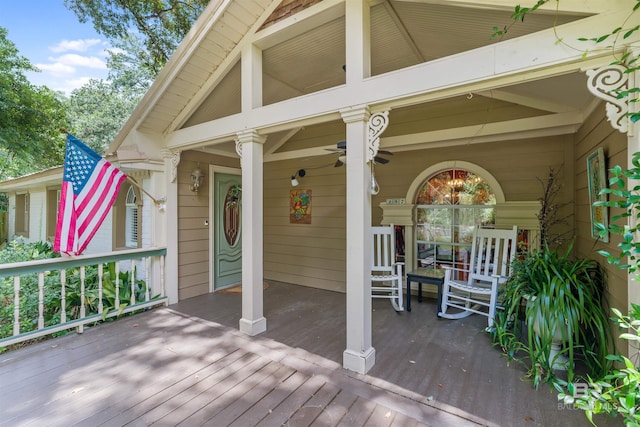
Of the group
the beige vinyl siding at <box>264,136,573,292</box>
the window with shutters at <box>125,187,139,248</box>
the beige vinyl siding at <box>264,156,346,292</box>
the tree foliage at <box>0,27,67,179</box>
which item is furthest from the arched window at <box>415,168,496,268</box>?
the tree foliage at <box>0,27,67,179</box>

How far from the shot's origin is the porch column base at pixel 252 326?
3092mm

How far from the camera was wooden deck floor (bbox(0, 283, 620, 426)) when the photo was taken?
6.23ft

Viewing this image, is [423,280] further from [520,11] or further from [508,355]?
[520,11]

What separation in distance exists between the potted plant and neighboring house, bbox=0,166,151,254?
16.0 ft

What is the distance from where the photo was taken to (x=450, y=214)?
4188 mm

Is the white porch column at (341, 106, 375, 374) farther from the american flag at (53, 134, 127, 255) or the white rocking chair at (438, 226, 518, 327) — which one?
the american flag at (53, 134, 127, 255)

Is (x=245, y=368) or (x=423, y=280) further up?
(x=423, y=280)

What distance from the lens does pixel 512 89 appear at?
3.04m

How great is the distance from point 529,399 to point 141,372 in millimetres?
3032

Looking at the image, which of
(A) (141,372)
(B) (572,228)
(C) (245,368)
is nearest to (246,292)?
(C) (245,368)

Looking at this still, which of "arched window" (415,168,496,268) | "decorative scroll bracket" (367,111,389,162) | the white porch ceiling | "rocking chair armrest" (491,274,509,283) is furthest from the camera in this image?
"arched window" (415,168,496,268)

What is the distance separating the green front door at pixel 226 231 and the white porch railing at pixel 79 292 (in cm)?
94

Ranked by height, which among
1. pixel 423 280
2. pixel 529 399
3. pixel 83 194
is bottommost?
pixel 529 399

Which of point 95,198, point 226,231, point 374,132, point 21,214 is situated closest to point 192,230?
point 226,231
